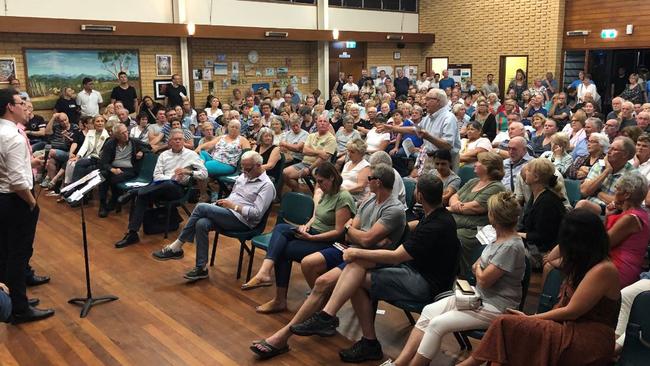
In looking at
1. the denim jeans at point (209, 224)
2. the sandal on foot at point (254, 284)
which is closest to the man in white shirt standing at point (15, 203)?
the denim jeans at point (209, 224)

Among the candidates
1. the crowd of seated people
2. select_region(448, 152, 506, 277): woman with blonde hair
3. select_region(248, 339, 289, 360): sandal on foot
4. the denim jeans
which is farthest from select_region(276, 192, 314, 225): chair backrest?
select_region(248, 339, 289, 360): sandal on foot

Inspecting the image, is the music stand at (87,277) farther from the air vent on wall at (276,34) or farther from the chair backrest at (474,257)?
the air vent on wall at (276,34)

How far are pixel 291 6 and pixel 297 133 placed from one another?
790 centimetres

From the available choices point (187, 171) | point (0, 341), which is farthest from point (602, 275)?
point (187, 171)

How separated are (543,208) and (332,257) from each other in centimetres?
152

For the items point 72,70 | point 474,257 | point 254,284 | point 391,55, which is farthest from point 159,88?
point 474,257

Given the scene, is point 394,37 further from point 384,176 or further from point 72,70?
point 384,176

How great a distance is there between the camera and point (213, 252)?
17.3ft

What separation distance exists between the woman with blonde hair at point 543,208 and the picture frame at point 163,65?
10.5 meters

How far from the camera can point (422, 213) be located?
4.74 metres

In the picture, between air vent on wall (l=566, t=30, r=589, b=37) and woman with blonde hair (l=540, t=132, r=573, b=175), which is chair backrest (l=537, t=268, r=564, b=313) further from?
air vent on wall (l=566, t=30, r=589, b=37)

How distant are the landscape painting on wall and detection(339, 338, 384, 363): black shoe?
32.8 feet

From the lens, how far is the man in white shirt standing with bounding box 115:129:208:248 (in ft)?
19.8

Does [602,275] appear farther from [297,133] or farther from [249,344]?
[297,133]
